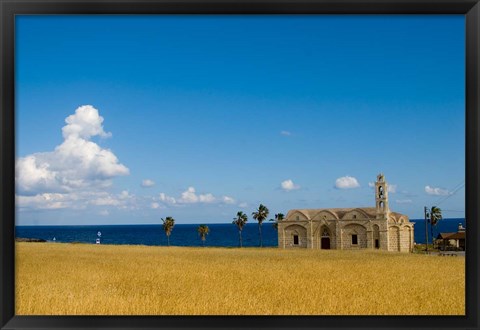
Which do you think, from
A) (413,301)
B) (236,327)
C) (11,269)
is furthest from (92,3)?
(413,301)

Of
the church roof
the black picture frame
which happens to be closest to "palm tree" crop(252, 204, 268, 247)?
the church roof

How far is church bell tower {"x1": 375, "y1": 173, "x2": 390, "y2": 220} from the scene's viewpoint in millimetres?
40028

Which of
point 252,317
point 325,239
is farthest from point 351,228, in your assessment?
point 252,317

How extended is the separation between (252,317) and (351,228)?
37.8 m

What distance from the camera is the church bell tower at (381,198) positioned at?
131ft

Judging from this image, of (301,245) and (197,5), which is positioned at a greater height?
(197,5)

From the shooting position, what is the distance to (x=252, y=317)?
4777 mm

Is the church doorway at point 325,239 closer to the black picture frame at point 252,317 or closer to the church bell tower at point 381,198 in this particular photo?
the church bell tower at point 381,198

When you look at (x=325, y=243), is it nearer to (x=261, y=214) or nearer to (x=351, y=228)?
(x=351, y=228)

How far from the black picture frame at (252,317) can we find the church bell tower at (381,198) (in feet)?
118

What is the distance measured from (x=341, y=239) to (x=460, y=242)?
54.6ft

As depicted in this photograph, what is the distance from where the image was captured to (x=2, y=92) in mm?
4867

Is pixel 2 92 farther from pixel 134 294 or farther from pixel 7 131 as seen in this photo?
pixel 134 294

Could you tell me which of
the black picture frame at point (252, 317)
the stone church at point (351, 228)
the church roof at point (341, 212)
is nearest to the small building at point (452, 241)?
the stone church at point (351, 228)
